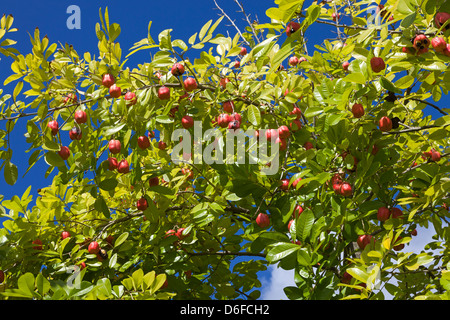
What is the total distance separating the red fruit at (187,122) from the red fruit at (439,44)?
155 centimetres

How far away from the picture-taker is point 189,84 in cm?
295

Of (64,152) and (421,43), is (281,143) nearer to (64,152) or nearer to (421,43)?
(421,43)

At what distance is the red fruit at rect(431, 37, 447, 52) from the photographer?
228 cm

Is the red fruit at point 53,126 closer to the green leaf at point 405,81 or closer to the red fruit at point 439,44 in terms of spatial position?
the green leaf at point 405,81

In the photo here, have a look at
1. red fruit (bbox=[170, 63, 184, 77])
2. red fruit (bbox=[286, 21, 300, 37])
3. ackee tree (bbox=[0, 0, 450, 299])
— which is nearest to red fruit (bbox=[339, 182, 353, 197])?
ackee tree (bbox=[0, 0, 450, 299])

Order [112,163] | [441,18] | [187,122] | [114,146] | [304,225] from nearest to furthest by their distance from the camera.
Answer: [441,18], [304,225], [114,146], [187,122], [112,163]

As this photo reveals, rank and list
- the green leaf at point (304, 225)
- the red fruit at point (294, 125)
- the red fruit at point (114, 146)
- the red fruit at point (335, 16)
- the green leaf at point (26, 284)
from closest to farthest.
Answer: the green leaf at point (26, 284), the green leaf at point (304, 225), the red fruit at point (114, 146), the red fruit at point (294, 125), the red fruit at point (335, 16)

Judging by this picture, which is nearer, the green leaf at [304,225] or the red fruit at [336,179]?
the green leaf at [304,225]

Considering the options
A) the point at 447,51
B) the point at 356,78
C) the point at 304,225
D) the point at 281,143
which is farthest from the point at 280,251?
the point at 447,51

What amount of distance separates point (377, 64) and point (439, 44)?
349 millimetres

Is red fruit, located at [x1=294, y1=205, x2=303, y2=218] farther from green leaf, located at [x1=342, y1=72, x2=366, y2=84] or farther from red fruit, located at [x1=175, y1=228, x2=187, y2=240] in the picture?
red fruit, located at [x1=175, y1=228, x2=187, y2=240]

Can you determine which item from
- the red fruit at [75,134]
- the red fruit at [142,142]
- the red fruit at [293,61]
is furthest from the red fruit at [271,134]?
the red fruit at [293,61]

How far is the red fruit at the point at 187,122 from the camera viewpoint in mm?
2957
